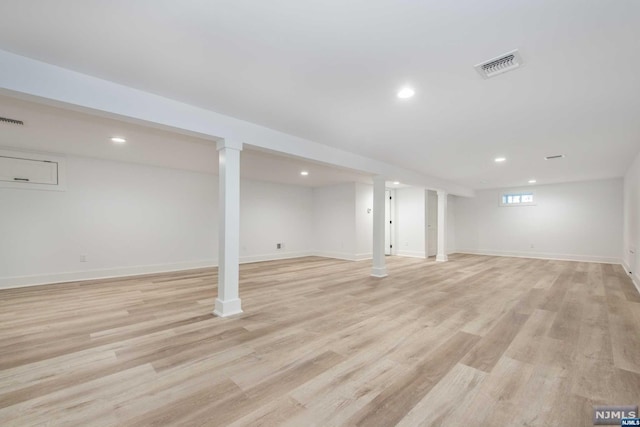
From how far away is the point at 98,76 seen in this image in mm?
2379

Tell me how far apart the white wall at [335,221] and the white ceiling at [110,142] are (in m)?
1.97

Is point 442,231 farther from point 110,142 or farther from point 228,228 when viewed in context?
point 110,142

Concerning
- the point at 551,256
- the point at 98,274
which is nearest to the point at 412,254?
the point at 551,256

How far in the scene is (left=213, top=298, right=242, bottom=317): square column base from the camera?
3.26 meters

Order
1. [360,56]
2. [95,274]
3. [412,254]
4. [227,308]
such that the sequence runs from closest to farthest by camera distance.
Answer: [360,56] < [227,308] < [95,274] < [412,254]

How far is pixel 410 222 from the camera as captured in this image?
9.17 m

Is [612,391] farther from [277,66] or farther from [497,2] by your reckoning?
[277,66]

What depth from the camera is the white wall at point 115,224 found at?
474 cm

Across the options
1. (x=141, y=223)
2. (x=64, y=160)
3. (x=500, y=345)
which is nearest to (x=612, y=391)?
(x=500, y=345)

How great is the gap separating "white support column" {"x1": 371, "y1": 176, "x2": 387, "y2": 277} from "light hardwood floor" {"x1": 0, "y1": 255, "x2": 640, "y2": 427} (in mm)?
1282

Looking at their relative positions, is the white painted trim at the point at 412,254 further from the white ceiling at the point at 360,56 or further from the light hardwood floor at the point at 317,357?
the white ceiling at the point at 360,56

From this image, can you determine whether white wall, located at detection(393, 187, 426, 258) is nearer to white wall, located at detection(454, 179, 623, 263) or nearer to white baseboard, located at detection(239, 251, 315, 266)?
white wall, located at detection(454, 179, 623, 263)

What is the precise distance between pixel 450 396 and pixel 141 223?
254 inches

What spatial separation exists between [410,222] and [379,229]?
384cm
